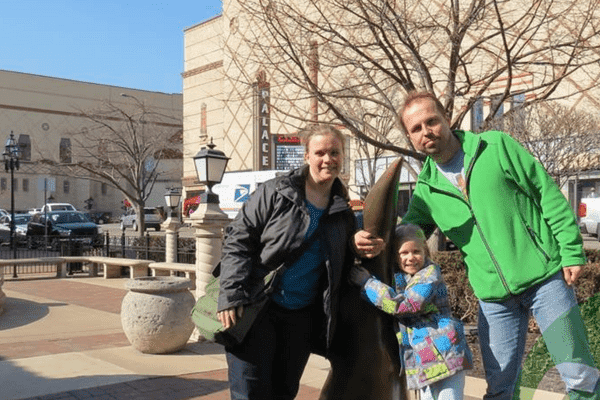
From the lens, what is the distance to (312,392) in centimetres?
519

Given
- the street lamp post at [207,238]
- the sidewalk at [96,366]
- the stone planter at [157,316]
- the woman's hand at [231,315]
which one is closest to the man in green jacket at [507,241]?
the woman's hand at [231,315]

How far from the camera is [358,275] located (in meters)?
2.94

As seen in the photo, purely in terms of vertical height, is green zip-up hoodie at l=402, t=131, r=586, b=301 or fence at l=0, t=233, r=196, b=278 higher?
green zip-up hoodie at l=402, t=131, r=586, b=301

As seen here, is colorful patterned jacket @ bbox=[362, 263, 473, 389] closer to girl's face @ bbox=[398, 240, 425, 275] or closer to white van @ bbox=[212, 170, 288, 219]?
girl's face @ bbox=[398, 240, 425, 275]

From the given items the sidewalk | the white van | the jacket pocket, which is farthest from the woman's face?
the white van

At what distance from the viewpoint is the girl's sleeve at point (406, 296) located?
2807 millimetres

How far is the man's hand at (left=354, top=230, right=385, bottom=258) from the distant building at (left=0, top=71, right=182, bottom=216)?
172 ft

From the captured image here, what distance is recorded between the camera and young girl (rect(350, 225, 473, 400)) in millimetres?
2818

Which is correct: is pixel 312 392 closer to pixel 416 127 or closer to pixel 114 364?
pixel 114 364

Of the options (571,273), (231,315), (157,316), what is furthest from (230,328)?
(157,316)

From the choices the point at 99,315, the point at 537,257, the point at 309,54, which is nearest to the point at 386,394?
the point at 537,257

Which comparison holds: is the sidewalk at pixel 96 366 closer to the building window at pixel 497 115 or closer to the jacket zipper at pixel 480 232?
the jacket zipper at pixel 480 232

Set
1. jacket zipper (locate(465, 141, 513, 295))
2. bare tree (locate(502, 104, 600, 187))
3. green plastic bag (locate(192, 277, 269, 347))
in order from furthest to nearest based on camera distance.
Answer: bare tree (locate(502, 104, 600, 187)) → green plastic bag (locate(192, 277, 269, 347)) → jacket zipper (locate(465, 141, 513, 295))

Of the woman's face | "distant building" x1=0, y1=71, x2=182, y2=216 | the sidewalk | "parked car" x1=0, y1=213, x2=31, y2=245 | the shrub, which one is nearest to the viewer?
the woman's face
